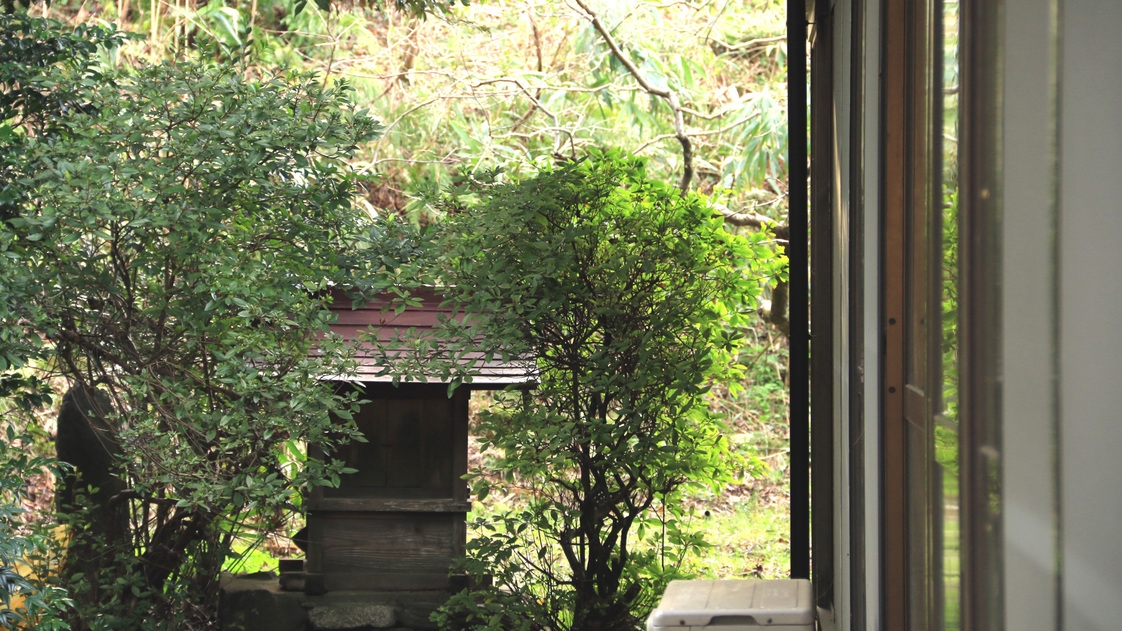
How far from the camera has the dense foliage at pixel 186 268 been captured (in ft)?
12.0

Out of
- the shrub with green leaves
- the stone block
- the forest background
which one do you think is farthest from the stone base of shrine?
the forest background

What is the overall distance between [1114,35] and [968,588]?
608 mm

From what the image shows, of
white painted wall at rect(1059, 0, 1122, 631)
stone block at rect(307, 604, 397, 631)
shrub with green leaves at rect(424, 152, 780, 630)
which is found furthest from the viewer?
stone block at rect(307, 604, 397, 631)

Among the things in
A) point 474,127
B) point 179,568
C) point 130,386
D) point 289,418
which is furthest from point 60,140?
point 474,127

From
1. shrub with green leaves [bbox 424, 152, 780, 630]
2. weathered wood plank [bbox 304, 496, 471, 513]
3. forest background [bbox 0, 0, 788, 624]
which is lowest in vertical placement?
weathered wood plank [bbox 304, 496, 471, 513]

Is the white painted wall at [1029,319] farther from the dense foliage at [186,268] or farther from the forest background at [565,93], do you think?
the forest background at [565,93]

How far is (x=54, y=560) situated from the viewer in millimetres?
4465

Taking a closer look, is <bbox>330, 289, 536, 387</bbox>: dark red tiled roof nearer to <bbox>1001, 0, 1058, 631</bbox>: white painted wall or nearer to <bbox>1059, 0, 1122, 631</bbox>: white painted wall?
<bbox>1001, 0, 1058, 631</bbox>: white painted wall

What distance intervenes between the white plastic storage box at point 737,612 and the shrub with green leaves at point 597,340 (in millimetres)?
1058

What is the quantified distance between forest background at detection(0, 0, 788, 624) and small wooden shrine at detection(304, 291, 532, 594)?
3.07m

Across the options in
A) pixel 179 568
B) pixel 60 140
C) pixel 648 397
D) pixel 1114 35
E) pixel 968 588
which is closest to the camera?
pixel 1114 35

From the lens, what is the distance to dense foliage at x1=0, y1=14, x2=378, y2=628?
3662mm

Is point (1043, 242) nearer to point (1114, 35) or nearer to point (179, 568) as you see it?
point (1114, 35)

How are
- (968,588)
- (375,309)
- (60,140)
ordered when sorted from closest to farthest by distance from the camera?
(968,588), (60,140), (375,309)
